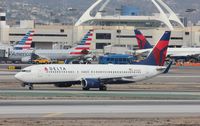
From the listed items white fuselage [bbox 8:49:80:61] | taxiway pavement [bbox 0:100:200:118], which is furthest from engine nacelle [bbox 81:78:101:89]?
white fuselage [bbox 8:49:80:61]

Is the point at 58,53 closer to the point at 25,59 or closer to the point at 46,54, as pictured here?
the point at 46,54

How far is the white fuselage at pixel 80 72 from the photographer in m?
77.9

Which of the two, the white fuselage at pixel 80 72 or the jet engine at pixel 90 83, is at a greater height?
the white fuselage at pixel 80 72

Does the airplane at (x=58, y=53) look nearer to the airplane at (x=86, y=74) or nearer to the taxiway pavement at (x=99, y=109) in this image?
the airplane at (x=86, y=74)

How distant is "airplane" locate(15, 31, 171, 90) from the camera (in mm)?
77938

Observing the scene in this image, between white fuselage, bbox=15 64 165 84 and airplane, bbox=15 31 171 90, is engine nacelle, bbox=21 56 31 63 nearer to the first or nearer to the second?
airplane, bbox=15 31 171 90

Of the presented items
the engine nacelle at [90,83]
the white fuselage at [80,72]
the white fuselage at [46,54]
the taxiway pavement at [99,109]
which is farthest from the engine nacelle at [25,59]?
the taxiway pavement at [99,109]

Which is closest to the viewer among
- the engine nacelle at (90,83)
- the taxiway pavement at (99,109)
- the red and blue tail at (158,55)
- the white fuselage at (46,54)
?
the taxiway pavement at (99,109)

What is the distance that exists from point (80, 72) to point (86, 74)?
2.25 feet

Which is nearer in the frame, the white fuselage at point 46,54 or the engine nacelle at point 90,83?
the engine nacelle at point 90,83

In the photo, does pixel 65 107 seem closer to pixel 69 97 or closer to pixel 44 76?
pixel 69 97

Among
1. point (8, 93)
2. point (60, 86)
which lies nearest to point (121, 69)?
point (60, 86)

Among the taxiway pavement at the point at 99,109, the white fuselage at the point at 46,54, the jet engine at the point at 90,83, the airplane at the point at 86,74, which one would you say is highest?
the white fuselage at the point at 46,54

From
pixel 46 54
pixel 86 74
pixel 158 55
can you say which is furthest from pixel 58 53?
pixel 86 74
